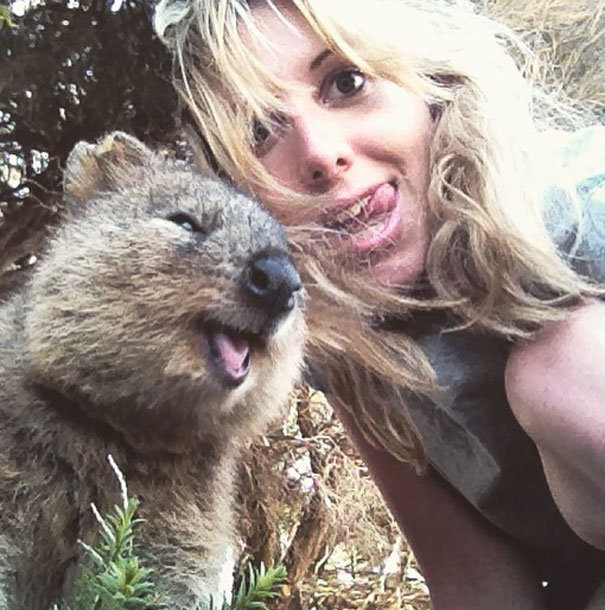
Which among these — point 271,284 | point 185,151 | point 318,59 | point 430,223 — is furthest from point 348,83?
point 271,284

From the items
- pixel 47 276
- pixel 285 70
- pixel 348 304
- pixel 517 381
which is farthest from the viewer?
pixel 285 70

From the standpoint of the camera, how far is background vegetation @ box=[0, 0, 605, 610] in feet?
7.01

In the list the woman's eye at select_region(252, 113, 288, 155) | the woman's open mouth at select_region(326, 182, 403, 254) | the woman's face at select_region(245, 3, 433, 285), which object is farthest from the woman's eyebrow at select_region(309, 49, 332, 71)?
the woman's open mouth at select_region(326, 182, 403, 254)

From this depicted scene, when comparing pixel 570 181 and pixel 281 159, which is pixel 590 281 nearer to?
pixel 570 181

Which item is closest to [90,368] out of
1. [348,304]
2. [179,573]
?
[179,573]

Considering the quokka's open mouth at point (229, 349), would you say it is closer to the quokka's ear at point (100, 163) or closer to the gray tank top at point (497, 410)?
the quokka's ear at point (100, 163)

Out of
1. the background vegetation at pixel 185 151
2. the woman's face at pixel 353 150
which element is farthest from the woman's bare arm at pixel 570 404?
the background vegetation at pixel 185 151

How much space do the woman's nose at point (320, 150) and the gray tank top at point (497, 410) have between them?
313mm

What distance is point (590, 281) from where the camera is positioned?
175 centimetres

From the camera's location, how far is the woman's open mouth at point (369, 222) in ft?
5.90

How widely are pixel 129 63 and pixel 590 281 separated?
1050mm

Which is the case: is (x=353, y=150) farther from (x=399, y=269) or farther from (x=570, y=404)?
(x=570, y=404)

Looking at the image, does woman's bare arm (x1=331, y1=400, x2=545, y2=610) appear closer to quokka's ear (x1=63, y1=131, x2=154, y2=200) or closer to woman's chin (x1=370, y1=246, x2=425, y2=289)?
woman's chin (x1=370, y1=246, x2=425, y2=289)

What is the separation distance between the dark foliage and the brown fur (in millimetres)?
733
